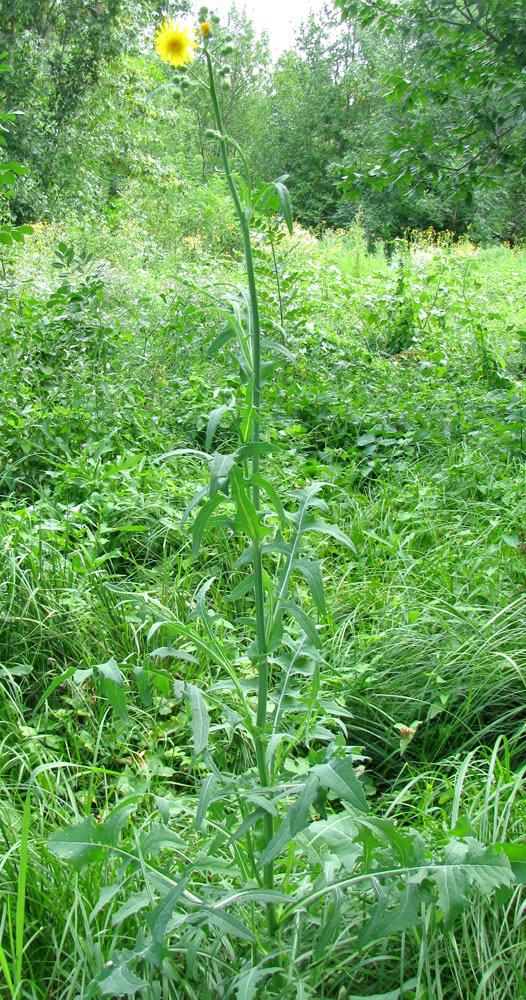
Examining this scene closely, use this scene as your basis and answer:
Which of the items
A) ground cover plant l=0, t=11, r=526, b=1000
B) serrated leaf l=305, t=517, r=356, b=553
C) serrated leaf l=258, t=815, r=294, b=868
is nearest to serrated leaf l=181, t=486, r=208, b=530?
ground cover plant l=0, t=11, r=526, b=1000

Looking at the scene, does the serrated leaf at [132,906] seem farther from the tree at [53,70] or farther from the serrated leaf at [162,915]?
the tree at [53,70]

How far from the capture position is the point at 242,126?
2720 cm

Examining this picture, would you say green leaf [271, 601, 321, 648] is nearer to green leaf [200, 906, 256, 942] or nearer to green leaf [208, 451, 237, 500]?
green leaf [208, 451, 237, 500]

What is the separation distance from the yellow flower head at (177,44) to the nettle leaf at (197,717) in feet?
3.43

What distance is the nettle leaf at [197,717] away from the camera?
44.7 inches

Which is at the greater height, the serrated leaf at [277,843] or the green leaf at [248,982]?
the serrated leaf at [277,843]

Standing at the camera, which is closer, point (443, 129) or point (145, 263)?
point (443, 129)

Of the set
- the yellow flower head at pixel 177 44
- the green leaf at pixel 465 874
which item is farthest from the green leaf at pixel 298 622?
the yellow flower head at pixel 177 44

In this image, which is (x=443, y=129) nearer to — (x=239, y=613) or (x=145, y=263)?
(x=239, y=613)

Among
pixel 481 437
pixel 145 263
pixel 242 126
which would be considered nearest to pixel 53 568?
pixel 481 437

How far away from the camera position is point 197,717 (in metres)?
1.17

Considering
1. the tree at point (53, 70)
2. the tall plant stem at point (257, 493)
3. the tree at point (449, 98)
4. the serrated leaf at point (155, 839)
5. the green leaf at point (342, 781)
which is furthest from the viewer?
the tree at point (53, 70)

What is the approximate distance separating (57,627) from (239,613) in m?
0.61

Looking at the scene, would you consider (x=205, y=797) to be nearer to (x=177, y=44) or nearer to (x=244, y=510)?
(x=244, y=510)
